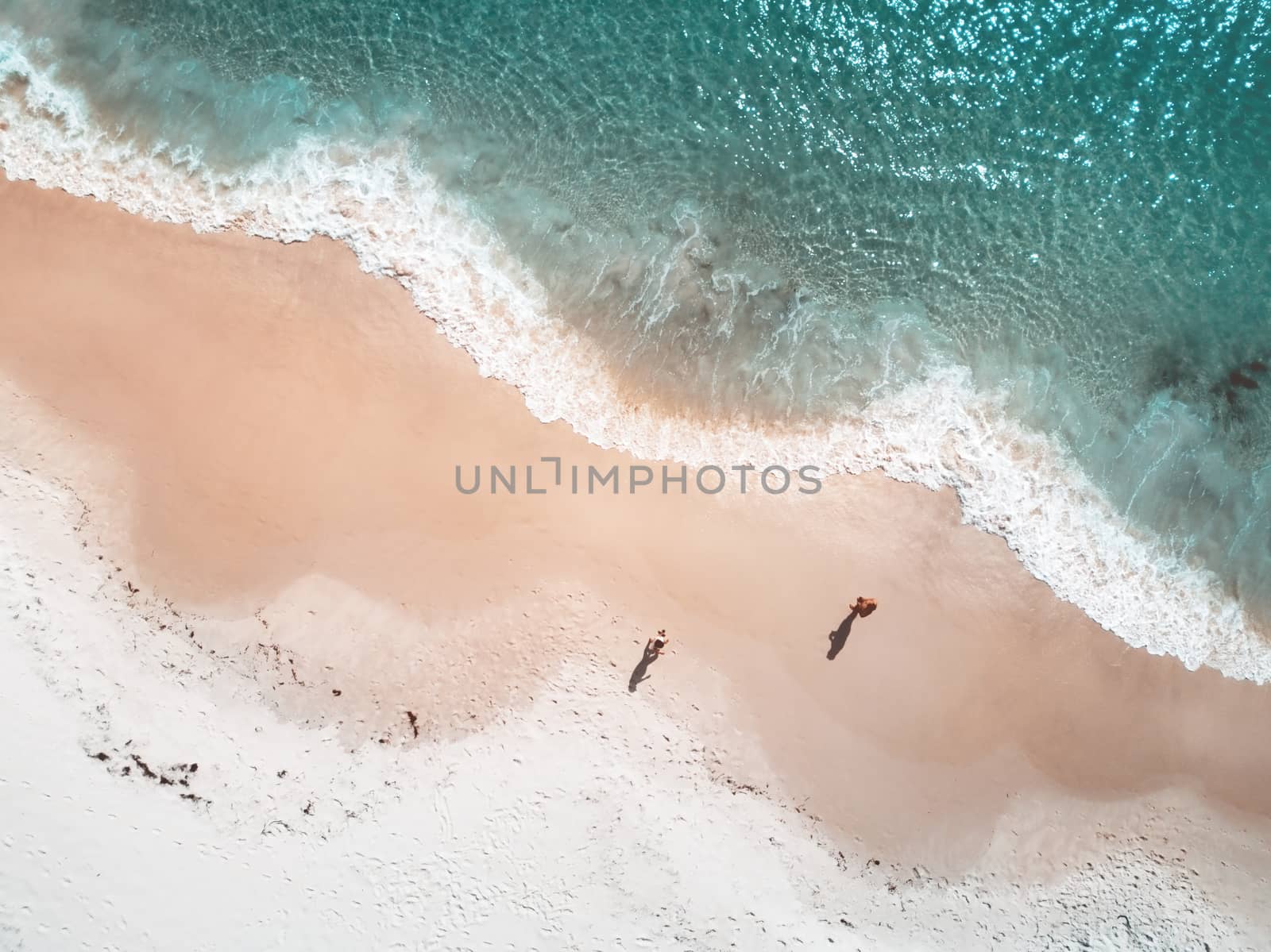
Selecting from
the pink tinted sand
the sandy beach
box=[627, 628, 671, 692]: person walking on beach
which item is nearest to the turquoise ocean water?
the pink tinted sand

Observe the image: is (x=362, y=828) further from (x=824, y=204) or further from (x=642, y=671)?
(x=824, y=204)

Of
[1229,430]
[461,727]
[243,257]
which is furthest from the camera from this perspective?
[1229,430]

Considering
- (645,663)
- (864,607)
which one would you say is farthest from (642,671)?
(864,607)

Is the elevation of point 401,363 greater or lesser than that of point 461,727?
greater

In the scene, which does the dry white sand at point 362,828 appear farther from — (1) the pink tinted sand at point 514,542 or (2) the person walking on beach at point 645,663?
(1) the pink tinted sand at point 514,542

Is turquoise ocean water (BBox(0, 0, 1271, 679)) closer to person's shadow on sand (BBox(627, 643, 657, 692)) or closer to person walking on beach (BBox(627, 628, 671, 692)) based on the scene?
person walking on beach (BBox(627, 628, 671, 692))

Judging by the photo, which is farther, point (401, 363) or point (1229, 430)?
point (1229, 430)

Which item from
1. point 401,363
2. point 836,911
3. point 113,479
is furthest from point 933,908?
point 113,479

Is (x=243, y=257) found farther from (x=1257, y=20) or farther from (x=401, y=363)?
(x=1257, y=20)
